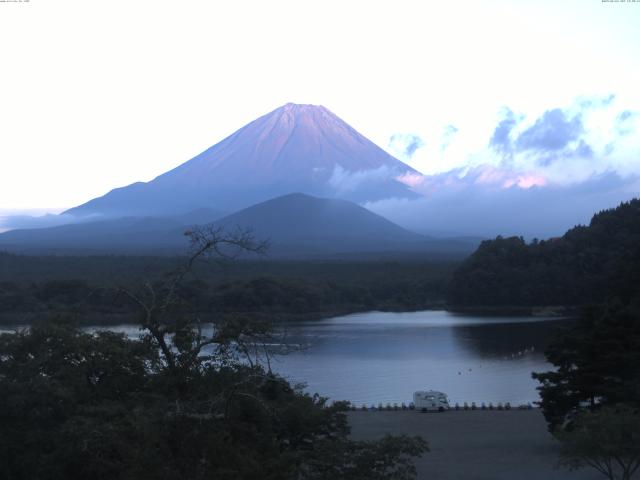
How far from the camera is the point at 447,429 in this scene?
1228 cm

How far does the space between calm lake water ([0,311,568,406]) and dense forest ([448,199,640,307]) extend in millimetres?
4023

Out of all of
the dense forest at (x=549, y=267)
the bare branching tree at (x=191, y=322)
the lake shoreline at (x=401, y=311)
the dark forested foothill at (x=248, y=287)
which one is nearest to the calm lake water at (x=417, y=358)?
the lake shoreline at (x=401, y=311)

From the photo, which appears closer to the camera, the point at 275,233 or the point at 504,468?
the point at 504,468

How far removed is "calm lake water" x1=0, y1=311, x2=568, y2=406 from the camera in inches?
676

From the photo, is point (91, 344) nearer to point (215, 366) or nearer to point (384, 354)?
point (215, 366)

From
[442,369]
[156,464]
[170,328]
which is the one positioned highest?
[170,328]

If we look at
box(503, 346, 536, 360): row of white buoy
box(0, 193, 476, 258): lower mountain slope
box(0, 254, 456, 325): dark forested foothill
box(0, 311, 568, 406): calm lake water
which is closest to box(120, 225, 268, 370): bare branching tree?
box(0, 311, 568, 406): calm lake water

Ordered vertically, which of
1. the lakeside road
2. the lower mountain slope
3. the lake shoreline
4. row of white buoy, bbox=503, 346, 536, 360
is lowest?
row of white buoy, bbox=503, 346, 536, 360

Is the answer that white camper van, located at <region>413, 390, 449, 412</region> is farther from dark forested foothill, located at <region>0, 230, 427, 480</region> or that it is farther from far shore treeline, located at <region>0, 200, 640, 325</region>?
far shore treeline, located at <region>0, 200, 640, 325</region>

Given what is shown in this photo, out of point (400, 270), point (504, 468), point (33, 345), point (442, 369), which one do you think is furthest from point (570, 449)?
point (400, 270)

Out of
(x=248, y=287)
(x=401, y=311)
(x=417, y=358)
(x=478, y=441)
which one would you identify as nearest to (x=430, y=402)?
(x=478, y=441)

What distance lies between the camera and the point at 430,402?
13.9m

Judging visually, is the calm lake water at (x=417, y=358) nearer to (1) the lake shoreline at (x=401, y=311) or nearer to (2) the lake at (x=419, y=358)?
(2) the lake at (x=419, y=358)

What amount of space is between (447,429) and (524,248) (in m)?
27.8
